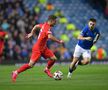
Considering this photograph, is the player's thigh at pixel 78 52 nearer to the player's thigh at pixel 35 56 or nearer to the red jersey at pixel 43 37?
the red jersey at pixel 43 37

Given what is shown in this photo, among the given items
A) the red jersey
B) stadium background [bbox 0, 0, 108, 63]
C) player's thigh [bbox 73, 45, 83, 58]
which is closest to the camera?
the red jersey

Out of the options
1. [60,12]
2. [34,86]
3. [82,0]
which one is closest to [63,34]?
[60,12]

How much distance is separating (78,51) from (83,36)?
63 centimetres

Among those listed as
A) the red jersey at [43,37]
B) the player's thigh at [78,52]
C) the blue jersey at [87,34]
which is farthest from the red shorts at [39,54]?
the blue jersey at [87,34]

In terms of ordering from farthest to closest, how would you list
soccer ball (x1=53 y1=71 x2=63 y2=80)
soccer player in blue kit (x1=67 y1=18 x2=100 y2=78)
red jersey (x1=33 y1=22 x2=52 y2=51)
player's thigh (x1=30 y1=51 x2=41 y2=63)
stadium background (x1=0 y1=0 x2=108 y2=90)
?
stadium background (x1=0 y1=0 x2=108 y2=90) < soccer player in blue kit (x1=67 y1=18 x2=100 y2=78) < soccer ball (x1=53 y1=71 x2=63 y2=80) < red jersey (x1=33 y1=22 x2=52 y2=51) < player's thigh (x1=30 y1=51 x2=41 y2=63)

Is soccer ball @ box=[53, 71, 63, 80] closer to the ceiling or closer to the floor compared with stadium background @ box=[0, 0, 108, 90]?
closer to the ceiling

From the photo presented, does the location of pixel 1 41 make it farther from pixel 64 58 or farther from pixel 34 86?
pixel 34 86

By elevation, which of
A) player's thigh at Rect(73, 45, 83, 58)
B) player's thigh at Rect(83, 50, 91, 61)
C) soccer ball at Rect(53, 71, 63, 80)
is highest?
player's thigh at Rect(73, 45, 83, 58)

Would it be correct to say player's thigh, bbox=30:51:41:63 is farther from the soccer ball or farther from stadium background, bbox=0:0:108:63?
stadium background, bbox=0:0:108:63

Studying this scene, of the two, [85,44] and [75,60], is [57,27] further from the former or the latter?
[75,60]

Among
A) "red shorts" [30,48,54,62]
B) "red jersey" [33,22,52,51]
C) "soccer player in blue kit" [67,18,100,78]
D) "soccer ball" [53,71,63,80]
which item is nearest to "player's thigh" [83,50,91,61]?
"soccer player in blue kit" [67,18,100,78]

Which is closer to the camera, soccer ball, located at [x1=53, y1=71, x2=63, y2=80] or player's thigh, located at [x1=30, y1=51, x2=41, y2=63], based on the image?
player's thigh, located at [x1=30, y1=51, x2=41, y2=63]

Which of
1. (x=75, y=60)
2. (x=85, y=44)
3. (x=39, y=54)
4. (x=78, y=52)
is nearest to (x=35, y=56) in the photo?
(x=39, y=54)

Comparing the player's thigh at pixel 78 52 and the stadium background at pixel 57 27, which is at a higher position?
the player's thigh at pixel 78 52
